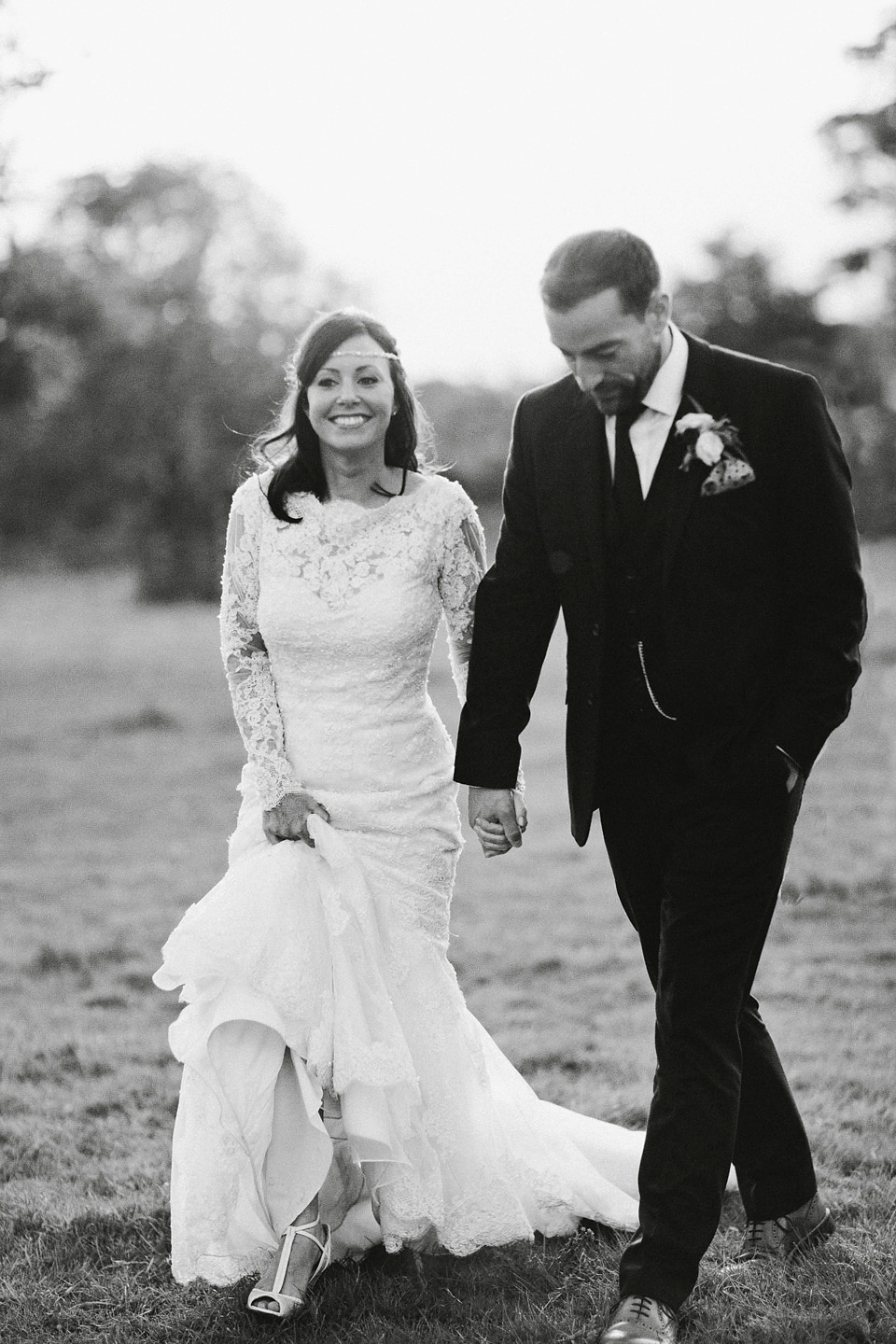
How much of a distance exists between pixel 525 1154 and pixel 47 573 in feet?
148

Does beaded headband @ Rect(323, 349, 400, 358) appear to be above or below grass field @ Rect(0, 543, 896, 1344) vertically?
above

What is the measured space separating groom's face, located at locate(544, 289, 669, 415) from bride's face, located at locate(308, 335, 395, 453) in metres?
0.82

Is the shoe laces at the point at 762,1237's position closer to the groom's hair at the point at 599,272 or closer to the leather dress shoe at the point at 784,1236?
the leather dress shoe at the point at 784,1236

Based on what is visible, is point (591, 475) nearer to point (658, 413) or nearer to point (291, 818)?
point (658, 413)

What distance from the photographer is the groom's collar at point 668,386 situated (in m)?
3.49

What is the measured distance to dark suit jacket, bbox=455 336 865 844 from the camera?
3.42 meters

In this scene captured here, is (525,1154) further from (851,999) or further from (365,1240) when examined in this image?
(851,999)

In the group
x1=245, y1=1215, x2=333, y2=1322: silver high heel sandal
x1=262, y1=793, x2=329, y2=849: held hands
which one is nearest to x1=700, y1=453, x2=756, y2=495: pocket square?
x1=262, y1=793, x2=329, y2=849: held hands

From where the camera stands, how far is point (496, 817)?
12.7ft

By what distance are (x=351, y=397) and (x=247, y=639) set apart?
0.72 meters

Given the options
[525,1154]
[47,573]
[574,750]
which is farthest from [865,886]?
[47,573]

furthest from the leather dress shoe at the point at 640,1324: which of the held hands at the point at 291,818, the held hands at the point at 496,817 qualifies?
the held hands at the point at 291,818

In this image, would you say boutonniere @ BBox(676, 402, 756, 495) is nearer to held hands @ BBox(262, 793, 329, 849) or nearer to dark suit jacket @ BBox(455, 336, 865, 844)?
dark suit jacket @ BBox(455, 336, 865, 844)

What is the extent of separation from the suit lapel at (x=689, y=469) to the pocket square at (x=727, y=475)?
0.12ft
